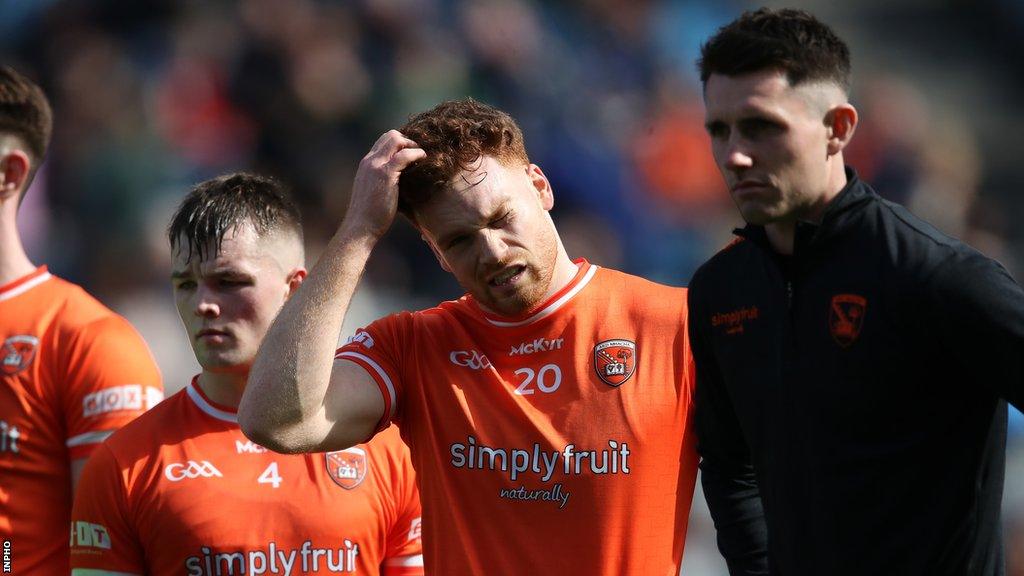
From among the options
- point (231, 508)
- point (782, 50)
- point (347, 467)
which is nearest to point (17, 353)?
point (231, 508)

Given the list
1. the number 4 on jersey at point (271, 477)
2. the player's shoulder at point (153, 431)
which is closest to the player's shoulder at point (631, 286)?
the number 4 on jersey at point (271, 477)

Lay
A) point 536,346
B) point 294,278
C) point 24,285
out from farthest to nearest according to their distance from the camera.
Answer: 1. point 24,285
2. point 294,278
3. point 536,346

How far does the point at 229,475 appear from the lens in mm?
3949

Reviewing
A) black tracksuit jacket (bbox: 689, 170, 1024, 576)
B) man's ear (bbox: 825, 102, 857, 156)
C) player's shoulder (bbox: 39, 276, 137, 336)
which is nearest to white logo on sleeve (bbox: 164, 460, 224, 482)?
player's shoulder (bbox: 39, 276, 137, 336)

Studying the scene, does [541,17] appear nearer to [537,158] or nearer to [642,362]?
[537,158]

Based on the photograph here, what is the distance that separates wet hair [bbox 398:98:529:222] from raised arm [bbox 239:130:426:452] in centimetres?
5

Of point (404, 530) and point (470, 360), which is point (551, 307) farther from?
point (404, 530)

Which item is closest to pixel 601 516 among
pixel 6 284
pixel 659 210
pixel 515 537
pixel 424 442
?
pixel 515 537

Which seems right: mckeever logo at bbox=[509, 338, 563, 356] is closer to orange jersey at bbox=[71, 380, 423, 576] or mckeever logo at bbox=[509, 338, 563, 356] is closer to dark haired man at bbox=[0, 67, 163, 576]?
orange jersey at bbox=[71, 380, 423, 576]

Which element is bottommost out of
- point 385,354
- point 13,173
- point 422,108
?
point 385,354

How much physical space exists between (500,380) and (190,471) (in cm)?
111

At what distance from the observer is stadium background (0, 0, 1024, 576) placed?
8.95m

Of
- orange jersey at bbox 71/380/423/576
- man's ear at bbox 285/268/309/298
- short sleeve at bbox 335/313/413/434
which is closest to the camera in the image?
short sleeve at bbox 335/313/413/434

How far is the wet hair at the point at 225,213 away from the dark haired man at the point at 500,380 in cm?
79
